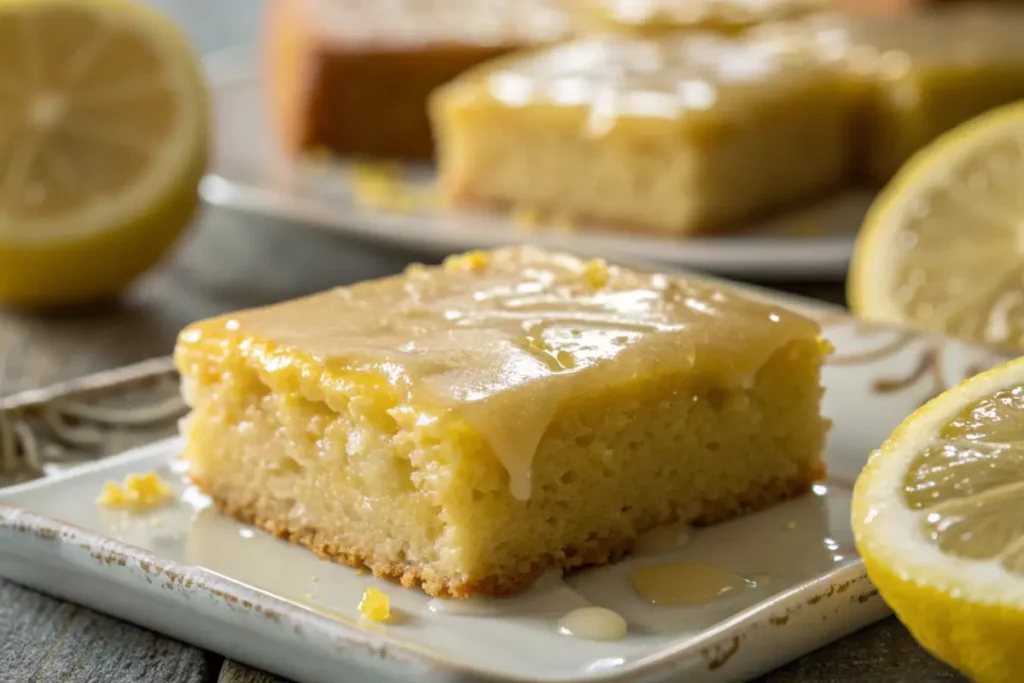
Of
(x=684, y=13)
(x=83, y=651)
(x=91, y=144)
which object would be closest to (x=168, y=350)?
(x=91, y=144)

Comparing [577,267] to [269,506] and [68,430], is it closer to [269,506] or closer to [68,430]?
[269,506]

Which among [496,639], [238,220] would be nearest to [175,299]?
[238,220]

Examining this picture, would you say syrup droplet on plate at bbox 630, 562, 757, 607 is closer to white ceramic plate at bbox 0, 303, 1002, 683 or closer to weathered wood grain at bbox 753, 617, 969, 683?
white ceramic plate at bbox 0, 303, 1002, 683

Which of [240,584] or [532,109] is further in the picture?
[532,109]

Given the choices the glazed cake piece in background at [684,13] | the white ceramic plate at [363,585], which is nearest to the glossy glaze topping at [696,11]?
the glazed cake piece in background at [684,13]

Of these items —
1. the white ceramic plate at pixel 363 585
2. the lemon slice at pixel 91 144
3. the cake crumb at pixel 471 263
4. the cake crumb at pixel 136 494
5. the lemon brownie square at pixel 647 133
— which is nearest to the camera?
the white ceramic plate at pixel 363 585

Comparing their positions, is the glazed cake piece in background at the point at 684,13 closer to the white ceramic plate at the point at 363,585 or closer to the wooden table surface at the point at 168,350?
the wooden table surface at the point at 168,350
